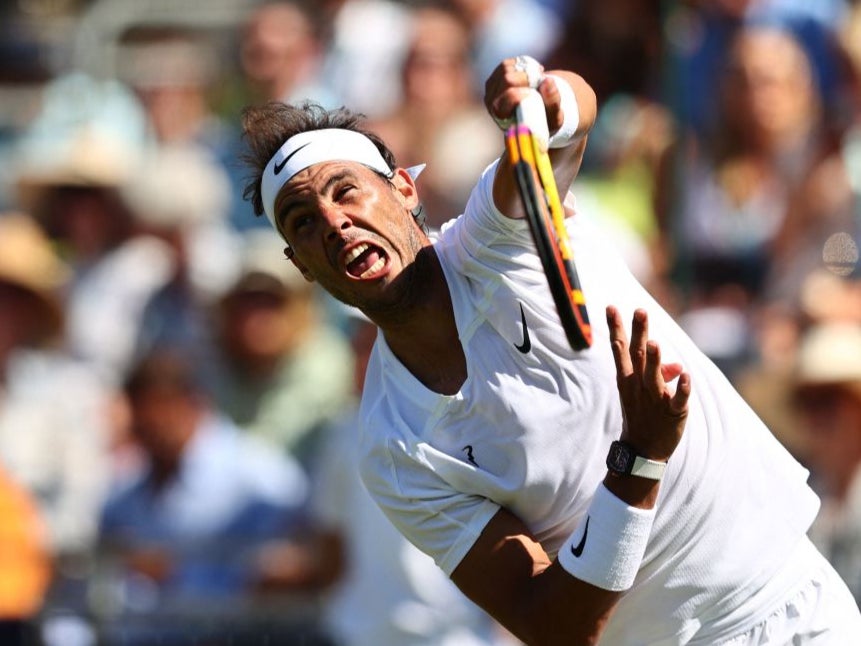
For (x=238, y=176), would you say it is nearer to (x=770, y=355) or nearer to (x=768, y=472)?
(x=770, y=355)

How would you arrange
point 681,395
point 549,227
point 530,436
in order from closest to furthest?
point 549,227, point 681,395, point 530,436

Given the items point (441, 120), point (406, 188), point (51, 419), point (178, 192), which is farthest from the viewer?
point (178, 192)

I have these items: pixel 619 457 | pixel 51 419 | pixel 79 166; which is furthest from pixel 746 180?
pixel 619 457

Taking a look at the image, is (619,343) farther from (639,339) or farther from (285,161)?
(285,161)

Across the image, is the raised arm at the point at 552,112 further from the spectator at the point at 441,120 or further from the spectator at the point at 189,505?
the spectator at the point at 441,120

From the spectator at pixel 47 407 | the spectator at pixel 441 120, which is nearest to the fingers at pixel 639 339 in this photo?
the spectator at pixel 441 120

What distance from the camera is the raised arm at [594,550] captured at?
3395 millimetres

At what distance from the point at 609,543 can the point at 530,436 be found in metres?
0.33

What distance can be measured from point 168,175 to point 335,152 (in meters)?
4.08

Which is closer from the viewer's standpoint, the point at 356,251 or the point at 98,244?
the point at 356,251

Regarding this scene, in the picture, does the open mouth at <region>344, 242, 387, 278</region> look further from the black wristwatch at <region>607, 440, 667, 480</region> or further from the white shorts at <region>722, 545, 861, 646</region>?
the white shorts at <region>722, 545, 861, 646</region>

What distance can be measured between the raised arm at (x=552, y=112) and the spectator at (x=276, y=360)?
3382 millimetres

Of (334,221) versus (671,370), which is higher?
(334,221)

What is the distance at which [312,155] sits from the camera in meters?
3.89
